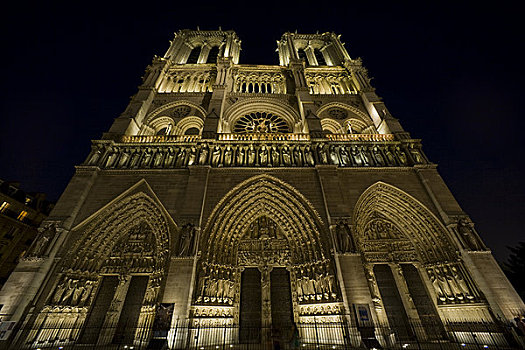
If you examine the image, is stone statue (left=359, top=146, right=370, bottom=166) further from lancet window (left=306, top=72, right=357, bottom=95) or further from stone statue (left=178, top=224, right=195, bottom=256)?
stone statue (left=178, top=224, right=195, bottom=256)

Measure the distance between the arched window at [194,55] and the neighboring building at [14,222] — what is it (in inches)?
680

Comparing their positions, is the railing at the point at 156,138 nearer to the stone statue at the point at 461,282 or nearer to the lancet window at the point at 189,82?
the lancet window at the point at 189,82

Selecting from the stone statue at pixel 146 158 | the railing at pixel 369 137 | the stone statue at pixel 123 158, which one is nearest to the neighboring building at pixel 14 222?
the stone statue at pixel 123 158

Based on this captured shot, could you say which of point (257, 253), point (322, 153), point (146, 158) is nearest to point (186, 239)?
point (257, 253)

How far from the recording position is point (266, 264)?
9391 millimetres

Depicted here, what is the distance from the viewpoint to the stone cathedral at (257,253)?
23.4 feet

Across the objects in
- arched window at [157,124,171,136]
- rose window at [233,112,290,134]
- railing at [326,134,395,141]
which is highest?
rose window at [233,112,290,134]

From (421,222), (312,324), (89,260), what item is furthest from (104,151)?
(421,222)

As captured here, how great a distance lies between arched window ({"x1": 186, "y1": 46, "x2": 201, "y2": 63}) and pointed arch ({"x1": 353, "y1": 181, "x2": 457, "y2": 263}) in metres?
18.9

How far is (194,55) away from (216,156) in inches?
598

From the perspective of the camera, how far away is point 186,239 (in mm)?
8141

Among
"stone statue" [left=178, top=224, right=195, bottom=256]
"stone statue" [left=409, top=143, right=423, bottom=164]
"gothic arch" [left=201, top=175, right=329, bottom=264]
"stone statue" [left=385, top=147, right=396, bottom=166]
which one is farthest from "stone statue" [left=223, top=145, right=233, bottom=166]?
"stone statue" [left=409, top=143, right=423, bottom=164]

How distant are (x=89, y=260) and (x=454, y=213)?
14.9 meters

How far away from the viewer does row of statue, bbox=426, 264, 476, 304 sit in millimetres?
7840
